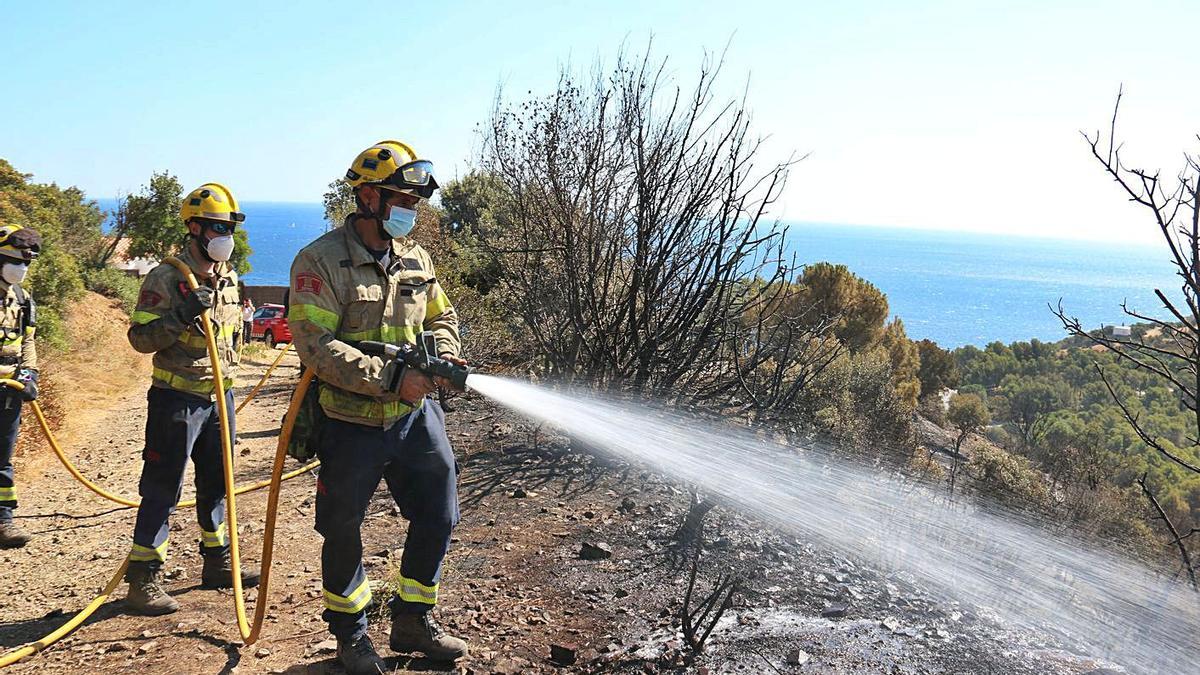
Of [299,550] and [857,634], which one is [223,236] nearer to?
[299,550]

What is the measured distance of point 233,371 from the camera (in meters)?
4.52

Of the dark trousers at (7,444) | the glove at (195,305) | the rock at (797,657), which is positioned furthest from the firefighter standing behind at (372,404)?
the dark trousers at (7,444)

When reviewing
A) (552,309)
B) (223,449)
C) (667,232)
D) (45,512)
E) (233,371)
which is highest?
(667,232)

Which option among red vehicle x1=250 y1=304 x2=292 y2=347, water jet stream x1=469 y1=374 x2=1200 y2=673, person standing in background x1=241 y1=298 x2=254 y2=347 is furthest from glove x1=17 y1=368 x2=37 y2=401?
red vehicle x1=250 y1=304 x2=292 y2=347

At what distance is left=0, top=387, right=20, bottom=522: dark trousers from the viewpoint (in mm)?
5086

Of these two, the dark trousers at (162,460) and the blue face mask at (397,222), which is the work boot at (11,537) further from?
the blue face mask at (397,222)

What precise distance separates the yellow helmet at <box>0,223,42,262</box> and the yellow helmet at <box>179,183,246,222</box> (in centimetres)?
158

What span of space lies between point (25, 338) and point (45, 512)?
1.60m

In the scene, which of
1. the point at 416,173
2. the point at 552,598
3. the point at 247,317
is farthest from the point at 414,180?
the point at 247,317

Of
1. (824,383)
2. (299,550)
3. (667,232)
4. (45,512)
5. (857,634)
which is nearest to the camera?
(857,634)

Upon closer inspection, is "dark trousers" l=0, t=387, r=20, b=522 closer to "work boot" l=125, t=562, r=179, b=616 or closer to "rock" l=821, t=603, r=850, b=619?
"work boot" l=125, t=562, r=179, b=616

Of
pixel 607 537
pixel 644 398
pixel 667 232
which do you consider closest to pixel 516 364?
pixel 644 398

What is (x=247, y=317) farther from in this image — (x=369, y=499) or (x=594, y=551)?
(x=369, y=499)

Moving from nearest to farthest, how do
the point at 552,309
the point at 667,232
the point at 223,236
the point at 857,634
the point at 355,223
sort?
the point at 355,223, the point at 857,634, the point at 223,236, the point at 667,232, the point at 552,309
